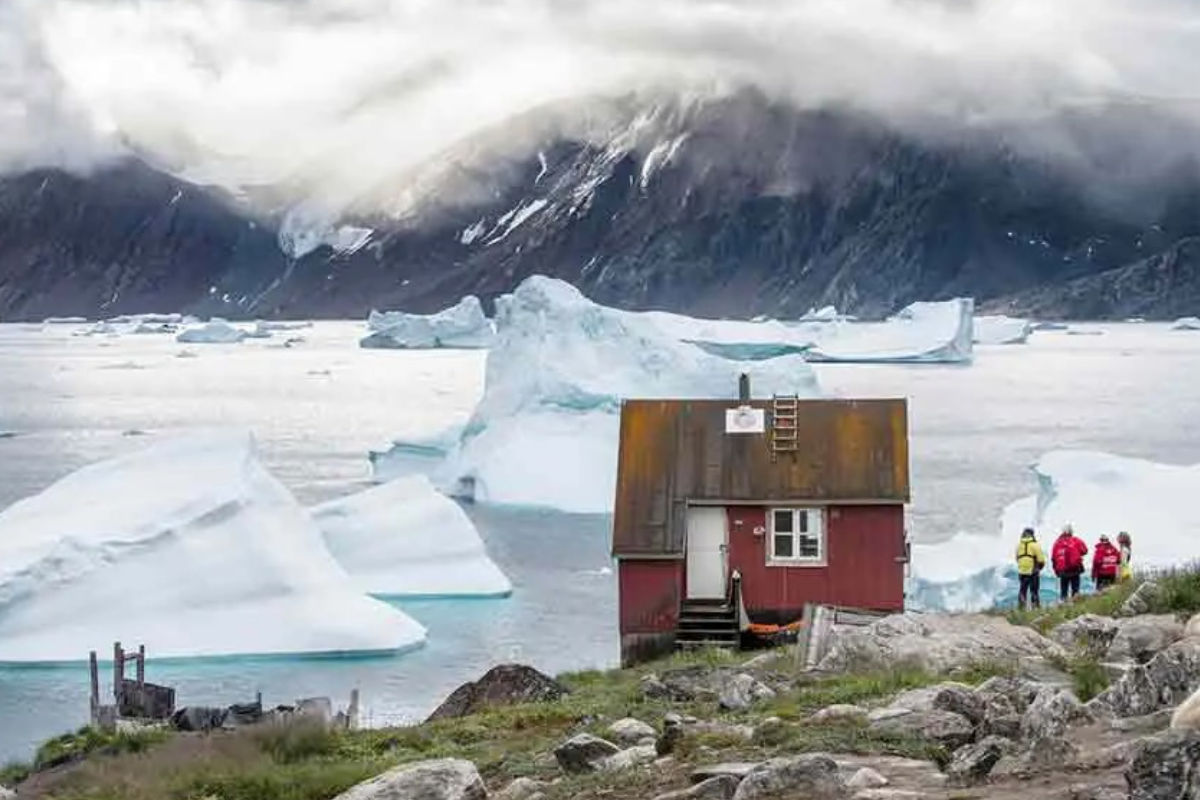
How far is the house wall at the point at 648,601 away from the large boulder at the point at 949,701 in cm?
860

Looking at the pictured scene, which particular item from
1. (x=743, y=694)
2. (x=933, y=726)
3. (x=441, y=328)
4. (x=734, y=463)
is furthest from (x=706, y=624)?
(x=441, y=328)

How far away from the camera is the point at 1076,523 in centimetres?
2600

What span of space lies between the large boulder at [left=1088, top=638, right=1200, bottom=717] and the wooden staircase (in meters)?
8.79

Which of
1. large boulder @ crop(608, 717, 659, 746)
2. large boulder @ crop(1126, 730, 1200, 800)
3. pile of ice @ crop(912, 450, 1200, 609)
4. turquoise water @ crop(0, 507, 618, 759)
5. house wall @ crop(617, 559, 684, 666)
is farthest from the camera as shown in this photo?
pile of ice @ crop(912, 450, 1200, 609)

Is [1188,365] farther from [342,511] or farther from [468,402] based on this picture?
[342,511]

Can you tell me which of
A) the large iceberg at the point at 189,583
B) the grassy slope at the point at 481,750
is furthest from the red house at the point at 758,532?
the large iceberg at the point at 189,583

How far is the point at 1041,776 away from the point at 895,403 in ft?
37.8

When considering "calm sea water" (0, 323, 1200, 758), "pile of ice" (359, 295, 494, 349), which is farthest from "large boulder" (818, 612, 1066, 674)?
"pile of ice" (359, 295, 494, 349)

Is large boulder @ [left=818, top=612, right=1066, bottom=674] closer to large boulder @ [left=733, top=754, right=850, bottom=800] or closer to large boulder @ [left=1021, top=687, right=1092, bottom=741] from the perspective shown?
large boulder @ [left=1021, top=687, right=1092, bottom=741]

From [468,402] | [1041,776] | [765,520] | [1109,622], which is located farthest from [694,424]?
[468,402]

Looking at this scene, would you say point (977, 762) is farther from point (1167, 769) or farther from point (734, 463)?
point (734, 463)

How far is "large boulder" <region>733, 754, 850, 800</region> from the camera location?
19.9ft

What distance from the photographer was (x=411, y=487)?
91.7 ft

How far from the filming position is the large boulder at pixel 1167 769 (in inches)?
188
